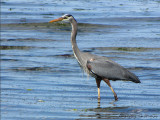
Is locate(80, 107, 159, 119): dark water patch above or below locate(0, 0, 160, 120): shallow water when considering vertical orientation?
above

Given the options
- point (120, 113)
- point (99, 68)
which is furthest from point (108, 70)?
point (120, 113)

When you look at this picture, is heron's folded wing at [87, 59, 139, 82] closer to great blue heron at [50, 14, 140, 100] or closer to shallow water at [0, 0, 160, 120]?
great blue heron at [50, 14, 140, 100]

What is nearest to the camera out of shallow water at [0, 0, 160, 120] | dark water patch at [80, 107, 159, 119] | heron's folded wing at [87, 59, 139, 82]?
dark water patch at [80, 107, 159, 119]

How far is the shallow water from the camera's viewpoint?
9617 mm

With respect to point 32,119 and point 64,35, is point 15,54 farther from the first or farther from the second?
point 32,119

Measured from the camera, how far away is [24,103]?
32.3 ft

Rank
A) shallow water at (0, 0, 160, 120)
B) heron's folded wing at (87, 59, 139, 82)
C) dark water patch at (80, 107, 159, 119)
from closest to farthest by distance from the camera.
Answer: dark water patch at (80, 107, 159, 119)
shallow water at (0, 0, 160, 120)
heron's folded wing at (87, 59, 139, 82)

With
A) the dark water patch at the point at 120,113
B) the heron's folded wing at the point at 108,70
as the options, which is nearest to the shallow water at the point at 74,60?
the dark water patch at the point at 120,113

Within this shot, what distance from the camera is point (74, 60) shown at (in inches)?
635

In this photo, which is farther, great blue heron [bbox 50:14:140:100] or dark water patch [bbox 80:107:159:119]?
great blue heron [bbox 50:14:140:100]

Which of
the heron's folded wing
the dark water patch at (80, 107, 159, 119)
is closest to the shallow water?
the dark water patch at (80, 107, 159, 119)

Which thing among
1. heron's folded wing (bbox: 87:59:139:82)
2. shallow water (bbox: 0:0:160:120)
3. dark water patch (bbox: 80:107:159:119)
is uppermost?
dark water patch (bbox: 80:107:159:119)

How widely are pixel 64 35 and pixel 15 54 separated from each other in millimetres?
5037

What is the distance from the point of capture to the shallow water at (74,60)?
379 inches
